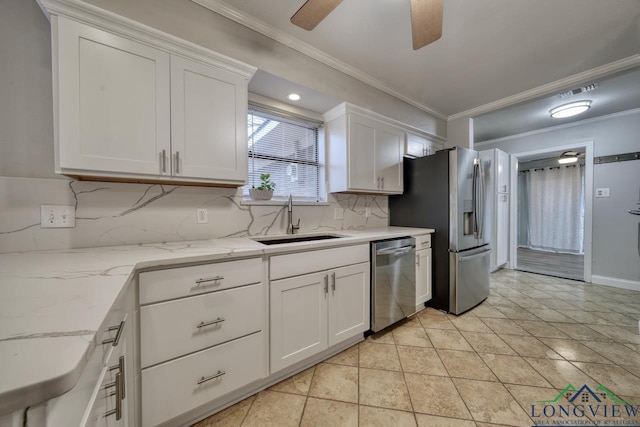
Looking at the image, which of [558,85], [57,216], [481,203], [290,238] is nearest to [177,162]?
[57,216]

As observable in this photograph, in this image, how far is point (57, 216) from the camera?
1331mm

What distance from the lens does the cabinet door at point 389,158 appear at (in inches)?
104

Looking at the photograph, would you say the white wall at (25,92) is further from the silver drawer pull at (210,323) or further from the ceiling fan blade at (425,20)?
the ceiling fan blade at (425,20)

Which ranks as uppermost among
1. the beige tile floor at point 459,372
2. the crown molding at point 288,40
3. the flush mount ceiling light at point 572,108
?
the crown molding at point 288,40

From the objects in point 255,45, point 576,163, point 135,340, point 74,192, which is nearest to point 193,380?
point 135,340

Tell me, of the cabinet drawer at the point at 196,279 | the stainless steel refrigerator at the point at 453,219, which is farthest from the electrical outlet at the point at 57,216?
the stainless steel refrigerator at the point at 453,219

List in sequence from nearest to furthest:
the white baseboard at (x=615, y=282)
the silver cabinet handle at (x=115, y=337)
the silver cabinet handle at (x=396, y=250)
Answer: the silver cabinet handle at (x=115, y=337) < the silver cabinet handle at (x=396, y=250) < the white baseboard at (x=615, y=282)

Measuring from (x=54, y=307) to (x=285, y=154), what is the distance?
204 centimetres

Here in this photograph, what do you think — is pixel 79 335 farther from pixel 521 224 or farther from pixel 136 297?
pixel 521 224

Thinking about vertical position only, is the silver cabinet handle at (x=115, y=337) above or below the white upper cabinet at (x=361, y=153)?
below

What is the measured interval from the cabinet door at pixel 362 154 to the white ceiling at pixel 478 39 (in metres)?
0.59

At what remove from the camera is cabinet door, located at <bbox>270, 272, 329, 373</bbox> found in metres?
1.50

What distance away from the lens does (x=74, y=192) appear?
1379 millimetres

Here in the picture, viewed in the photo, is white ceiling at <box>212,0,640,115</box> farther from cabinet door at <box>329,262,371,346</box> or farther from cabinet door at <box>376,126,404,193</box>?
cabinet door at <box>329,262,371,346</box>
